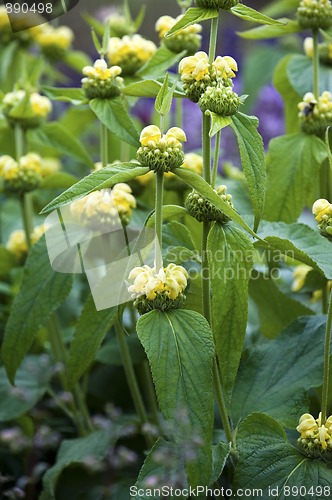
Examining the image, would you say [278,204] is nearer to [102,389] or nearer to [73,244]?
[73,244]

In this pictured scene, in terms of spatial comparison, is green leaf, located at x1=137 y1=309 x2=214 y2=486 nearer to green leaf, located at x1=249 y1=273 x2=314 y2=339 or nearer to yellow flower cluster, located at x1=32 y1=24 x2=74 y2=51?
green leaf, located at x1=249 y1=273 x2=314 y2=339

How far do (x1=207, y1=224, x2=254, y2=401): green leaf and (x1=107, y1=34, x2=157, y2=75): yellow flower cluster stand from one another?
36cm

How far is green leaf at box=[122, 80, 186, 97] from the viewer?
0.67 metres

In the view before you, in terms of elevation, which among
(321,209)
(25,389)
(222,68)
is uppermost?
(222,68)

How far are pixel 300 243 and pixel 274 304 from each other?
7.0 inches

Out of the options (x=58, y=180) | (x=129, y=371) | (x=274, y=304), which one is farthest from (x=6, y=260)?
(x=274, y=304)

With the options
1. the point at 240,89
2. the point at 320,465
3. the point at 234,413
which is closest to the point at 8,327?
the point at 234,413

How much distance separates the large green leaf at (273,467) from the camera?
60 centimetres

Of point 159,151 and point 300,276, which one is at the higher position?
point 159,151

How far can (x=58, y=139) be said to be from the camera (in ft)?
3.18

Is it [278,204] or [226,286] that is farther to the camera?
[278,204]

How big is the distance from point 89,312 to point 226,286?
7.5 inches

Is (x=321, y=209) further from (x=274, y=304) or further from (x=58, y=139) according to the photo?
(x=58, y=139)

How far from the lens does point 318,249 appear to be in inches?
26.9
